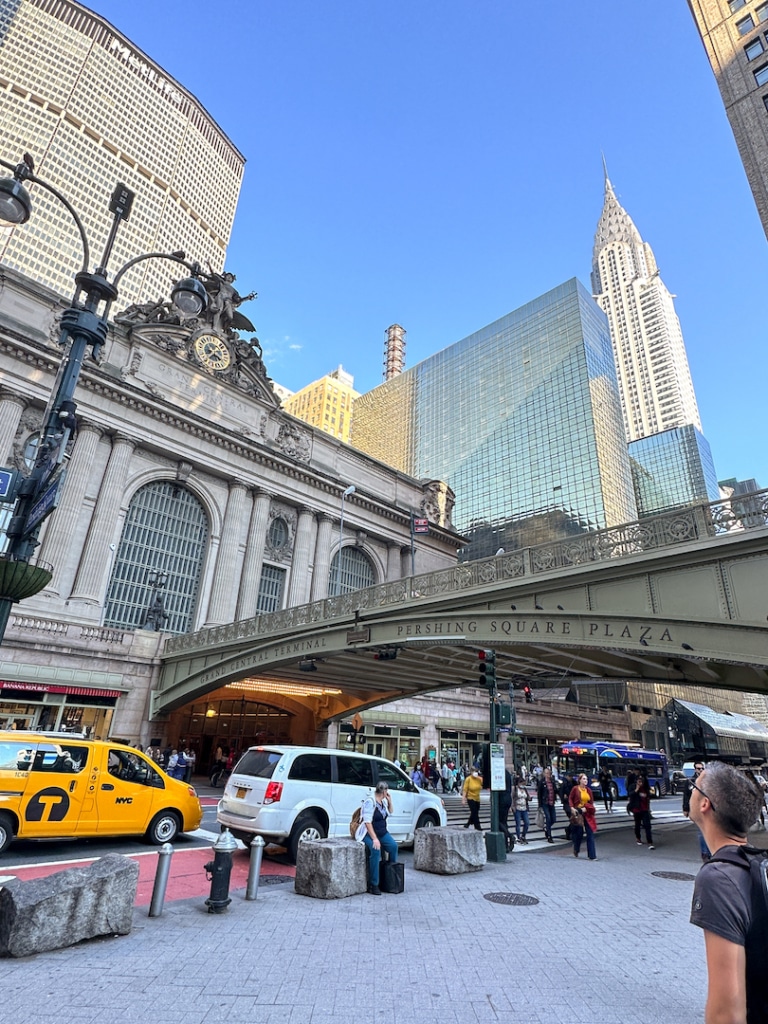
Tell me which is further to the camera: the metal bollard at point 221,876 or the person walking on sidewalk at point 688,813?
the metal bollard at point 221,876

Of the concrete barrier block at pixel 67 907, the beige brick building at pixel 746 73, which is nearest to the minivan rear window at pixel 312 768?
the concrete barrier block at pixel 67 907

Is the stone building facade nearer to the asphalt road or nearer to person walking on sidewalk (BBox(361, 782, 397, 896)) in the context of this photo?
the asphalt road

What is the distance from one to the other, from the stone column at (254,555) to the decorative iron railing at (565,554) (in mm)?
13318

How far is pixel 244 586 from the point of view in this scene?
34938mm

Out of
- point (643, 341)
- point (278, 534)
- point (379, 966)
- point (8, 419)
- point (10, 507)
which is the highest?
point (643, 341)

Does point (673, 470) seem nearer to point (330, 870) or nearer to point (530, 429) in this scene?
point (530, 429)

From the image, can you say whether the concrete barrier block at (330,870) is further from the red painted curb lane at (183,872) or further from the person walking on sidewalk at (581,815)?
the person walking on sidewalk at (581,815)

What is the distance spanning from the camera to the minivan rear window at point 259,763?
10078 millimetres

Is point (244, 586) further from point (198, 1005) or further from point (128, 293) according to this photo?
point (128, 293)

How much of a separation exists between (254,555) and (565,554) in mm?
25533

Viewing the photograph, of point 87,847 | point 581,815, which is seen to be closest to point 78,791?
point 87,847

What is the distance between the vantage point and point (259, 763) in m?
10.4

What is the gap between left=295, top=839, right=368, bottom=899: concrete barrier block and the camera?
25.4 feet

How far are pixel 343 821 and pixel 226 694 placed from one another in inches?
791
